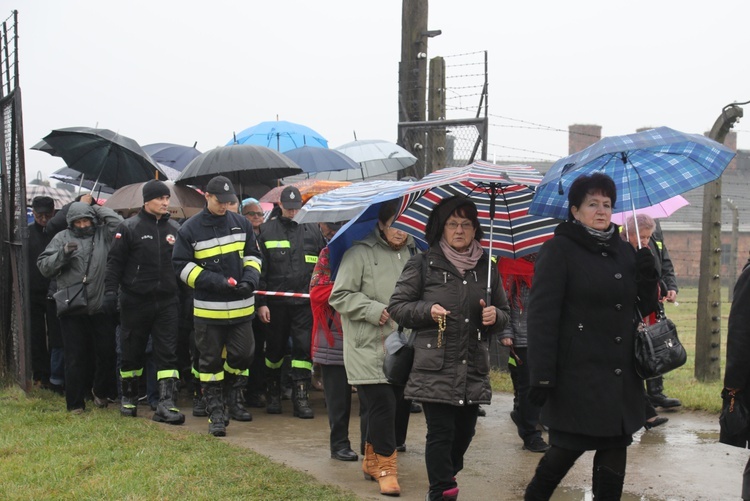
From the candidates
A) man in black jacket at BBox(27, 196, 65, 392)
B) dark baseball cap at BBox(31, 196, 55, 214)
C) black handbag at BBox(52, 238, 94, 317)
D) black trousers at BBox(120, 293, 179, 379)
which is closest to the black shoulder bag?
black trousers at BBox(120, 293, 179, 379)

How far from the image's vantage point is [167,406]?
29.6ft

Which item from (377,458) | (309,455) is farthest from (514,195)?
(309,455)

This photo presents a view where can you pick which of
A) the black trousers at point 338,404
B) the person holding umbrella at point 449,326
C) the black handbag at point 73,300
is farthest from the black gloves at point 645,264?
the black handbag at point 73,300

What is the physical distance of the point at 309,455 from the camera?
7.59 metres

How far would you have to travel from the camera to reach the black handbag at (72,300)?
923 cm

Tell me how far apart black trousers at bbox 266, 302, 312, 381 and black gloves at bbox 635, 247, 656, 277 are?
184 inches

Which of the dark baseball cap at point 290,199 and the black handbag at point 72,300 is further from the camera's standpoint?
the dark baseball cap at point 290,199

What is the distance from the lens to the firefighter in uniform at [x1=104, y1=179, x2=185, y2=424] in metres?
8.94

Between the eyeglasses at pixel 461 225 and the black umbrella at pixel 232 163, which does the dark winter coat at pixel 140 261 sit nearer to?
the black umbrella at pixel 232 163

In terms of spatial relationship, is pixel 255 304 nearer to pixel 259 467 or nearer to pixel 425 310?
pixel 259 467

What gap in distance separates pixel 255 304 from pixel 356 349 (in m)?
2.83

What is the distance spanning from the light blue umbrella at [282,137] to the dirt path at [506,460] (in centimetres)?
658

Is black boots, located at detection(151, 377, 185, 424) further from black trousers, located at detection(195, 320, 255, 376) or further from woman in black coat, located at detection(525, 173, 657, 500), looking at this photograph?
woman in black coat, located at detection(525, 173, 657, 500)

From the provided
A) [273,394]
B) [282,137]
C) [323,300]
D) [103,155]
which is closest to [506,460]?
[323,300]
